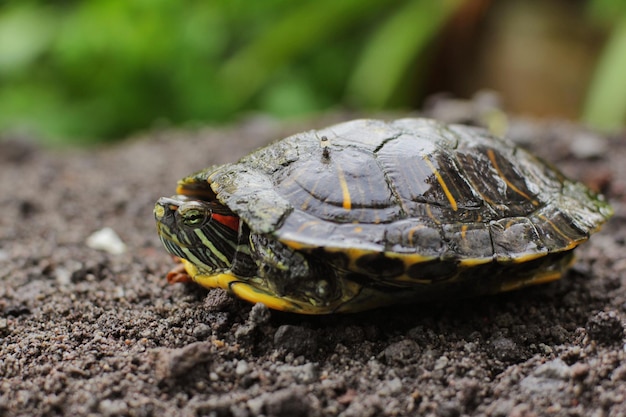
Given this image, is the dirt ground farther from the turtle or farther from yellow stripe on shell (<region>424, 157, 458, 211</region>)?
yellow stripe on shell (<region>424, 157, 458, 211</region>)

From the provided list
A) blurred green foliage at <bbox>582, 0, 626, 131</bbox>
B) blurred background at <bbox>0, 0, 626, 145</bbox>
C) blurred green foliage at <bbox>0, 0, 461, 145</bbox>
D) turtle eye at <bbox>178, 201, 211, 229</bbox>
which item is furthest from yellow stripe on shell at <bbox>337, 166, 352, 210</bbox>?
blurred green foliage at <bbox>0, 0, 461, 145</bbox>

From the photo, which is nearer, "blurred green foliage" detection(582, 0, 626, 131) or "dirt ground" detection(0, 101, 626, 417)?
"dirt ground" detection(0, 101, 626, 417)

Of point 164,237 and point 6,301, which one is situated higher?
point 164,237

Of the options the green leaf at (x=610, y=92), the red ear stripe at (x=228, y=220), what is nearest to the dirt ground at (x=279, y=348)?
the red ear stripe at (x=228, y=220)

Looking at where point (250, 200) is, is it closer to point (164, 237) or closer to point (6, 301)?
point (164, 237)

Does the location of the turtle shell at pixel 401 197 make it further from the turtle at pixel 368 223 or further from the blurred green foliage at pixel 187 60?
the blurred green foliage at pixel 187 60

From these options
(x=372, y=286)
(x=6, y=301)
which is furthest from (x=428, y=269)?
(x=6, y=301)

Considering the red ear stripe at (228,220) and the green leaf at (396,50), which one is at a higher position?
the green leaf at (396,50)
